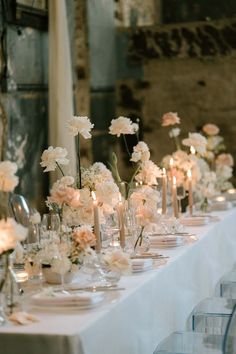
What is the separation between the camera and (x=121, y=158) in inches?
405

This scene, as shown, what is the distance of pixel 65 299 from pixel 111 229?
4.69ft

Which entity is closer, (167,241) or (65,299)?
(65,299)

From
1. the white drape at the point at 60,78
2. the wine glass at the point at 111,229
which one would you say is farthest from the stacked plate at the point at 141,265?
the white drape at the point at 60,78

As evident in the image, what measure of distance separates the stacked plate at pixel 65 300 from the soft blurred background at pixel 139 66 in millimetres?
5122

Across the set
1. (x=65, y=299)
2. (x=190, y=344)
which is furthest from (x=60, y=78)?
(x=65, y=299)

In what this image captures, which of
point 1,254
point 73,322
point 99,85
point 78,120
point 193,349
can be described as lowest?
point 193,349

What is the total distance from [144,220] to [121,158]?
5.79m

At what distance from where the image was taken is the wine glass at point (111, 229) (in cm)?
489

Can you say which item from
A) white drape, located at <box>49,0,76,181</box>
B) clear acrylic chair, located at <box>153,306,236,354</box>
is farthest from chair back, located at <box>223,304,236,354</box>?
white drape, located at <box>49,0,76,181</box>

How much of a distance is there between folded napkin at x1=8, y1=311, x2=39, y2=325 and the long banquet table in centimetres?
3

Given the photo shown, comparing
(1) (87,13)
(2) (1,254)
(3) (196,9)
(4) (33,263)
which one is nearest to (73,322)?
(2) (1,254)

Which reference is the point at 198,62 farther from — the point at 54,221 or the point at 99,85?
the point at 54,221

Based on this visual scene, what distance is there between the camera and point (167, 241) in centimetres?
523

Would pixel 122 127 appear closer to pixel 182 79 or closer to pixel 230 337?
pixel 230 337
